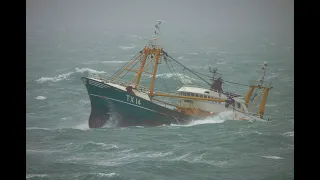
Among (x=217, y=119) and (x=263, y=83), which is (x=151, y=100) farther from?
(x=263, y=83)

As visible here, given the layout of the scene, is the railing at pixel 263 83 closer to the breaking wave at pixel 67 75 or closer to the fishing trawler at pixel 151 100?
the fishing trawler at pixel 151 100

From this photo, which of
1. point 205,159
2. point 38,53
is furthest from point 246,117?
point 38,53

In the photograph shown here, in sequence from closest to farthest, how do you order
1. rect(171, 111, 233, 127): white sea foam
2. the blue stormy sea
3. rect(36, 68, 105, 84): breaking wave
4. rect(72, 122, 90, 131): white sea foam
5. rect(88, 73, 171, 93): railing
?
1. the blue stormy sea
2. rect(72, 122, 90, 131): white sea foam
3. rect(171, 111, 233, 127): white sea foam
4. rect(36, 68, 105, 84): breaking wave
5. rect(88, 73, 171, 93): railing

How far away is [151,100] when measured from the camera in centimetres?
1836

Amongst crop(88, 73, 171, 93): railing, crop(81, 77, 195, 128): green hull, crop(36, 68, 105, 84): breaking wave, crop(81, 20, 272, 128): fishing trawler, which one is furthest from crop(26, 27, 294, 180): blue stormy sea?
crop(81, 77, 195, 128): green hull

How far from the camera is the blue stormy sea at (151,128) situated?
13094 millimetres

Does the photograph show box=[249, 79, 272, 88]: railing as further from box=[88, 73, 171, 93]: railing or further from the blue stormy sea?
box=[88, 73, 171, 93]: railing

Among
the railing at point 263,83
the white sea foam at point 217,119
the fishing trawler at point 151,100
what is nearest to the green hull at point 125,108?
the fishing trawler at point 151,100

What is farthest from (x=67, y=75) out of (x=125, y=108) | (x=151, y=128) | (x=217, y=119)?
(x=217, y=119)

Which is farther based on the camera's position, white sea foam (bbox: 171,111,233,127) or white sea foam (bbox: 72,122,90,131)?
white sea foam (bbox: 171,111,233,127)

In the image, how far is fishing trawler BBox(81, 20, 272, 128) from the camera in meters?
17.6
